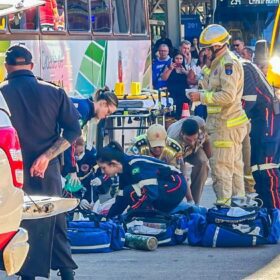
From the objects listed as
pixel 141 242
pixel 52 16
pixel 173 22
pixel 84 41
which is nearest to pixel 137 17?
pixel 84 41

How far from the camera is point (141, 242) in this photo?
10.6 m

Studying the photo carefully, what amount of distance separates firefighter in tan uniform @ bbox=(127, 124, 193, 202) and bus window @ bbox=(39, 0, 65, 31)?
2.95 meters

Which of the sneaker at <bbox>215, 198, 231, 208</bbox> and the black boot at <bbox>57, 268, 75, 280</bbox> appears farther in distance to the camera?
the sneaker at <bbox>215, 198, 231, 208</bbox>

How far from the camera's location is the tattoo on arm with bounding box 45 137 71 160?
8625mm

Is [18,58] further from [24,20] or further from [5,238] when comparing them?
[24,20]

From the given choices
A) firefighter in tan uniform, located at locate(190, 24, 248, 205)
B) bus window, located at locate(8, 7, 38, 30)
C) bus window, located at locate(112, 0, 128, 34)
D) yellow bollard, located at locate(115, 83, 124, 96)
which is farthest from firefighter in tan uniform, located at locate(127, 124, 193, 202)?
bus window, located at locate(112, 0, 128, 34)

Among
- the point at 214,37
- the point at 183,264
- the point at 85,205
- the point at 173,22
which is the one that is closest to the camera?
the point at 183,264

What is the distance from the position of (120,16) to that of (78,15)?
6.61 feet

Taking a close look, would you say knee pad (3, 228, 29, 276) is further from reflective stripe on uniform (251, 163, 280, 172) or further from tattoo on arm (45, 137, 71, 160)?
reflective stripe on uniform (251, 163, 280, 172)

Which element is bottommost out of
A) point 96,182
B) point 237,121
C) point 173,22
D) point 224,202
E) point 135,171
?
point 224,202

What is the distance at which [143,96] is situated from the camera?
650 inches

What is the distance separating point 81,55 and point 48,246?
7.76 m

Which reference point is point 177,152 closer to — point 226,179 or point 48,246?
point 226,179

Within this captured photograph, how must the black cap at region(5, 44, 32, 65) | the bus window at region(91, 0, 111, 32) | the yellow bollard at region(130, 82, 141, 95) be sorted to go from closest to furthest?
the black cap at region(5, 44, 32, 65) → the bus window at region(91, 0, 111, 32) → the yellow bollard at region(130, 82, 141, 95)
